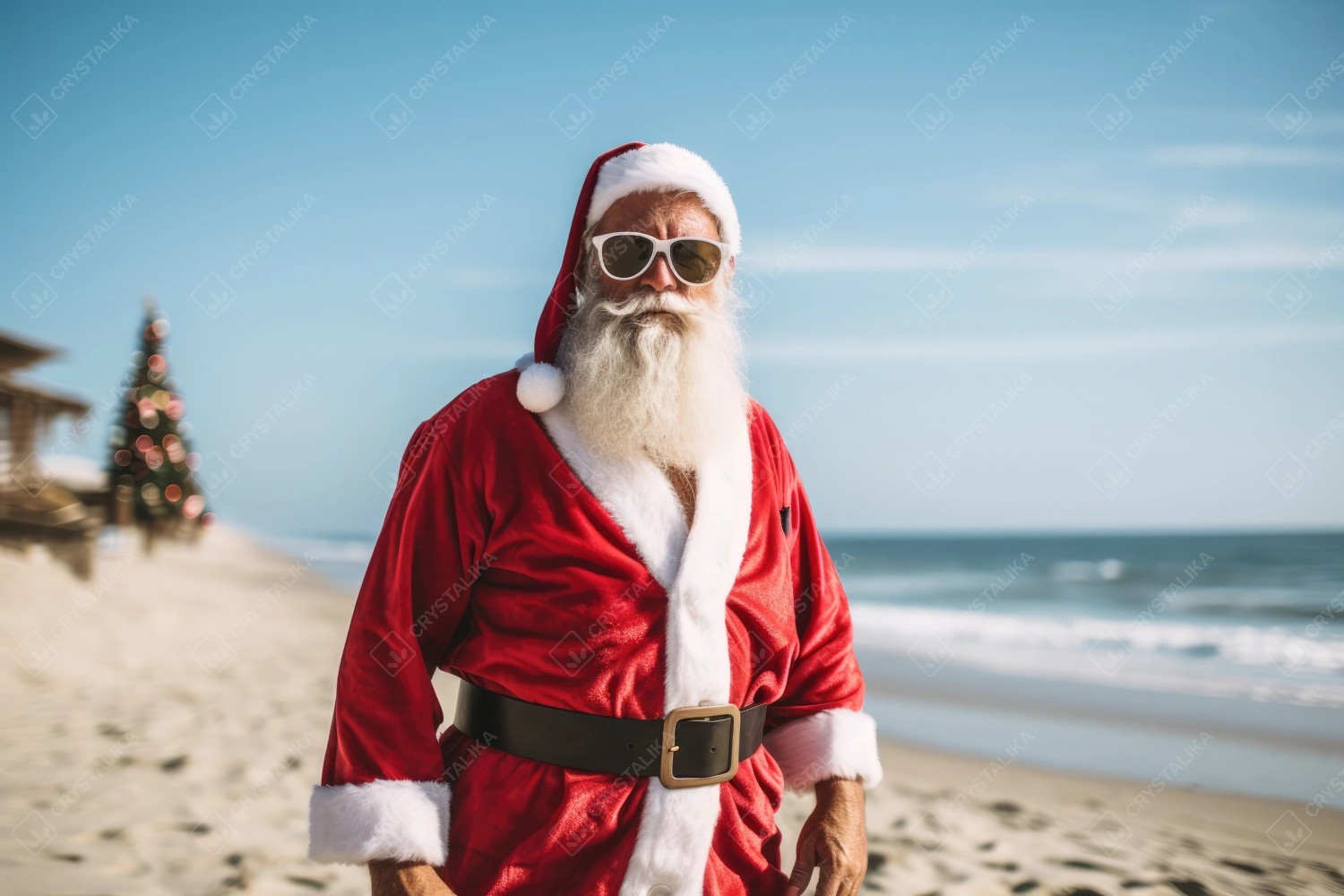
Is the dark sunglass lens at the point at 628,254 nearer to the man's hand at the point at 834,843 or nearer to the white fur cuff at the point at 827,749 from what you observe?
the white fur cuff at the point at 827,749

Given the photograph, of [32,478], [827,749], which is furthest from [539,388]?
[32,478]

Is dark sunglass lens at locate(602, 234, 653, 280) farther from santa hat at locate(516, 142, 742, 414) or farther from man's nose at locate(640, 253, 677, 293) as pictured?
santa hat at locate(516, 142, 742, 414)

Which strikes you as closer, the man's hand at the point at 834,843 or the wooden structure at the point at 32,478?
the man's hand at the point at 834,843

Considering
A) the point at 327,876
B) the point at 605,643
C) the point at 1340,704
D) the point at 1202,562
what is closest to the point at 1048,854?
the point at 327,876

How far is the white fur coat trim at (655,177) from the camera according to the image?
1.67 metres

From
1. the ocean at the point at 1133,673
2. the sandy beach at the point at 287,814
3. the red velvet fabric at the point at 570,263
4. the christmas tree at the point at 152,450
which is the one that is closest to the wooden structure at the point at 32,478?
the christmas tree at the point at 152,450

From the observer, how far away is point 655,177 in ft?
5.46

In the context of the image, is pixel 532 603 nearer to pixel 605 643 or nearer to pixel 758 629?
pixel 605 643

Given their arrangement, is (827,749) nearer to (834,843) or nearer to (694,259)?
(834,843)

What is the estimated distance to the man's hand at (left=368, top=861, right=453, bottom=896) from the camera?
1295mm

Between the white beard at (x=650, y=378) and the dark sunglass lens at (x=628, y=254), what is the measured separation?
0.05 metres

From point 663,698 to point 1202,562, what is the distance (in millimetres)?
26535

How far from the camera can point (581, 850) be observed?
1.34m

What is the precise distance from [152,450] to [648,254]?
599 inches
